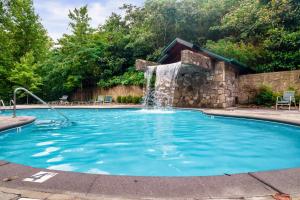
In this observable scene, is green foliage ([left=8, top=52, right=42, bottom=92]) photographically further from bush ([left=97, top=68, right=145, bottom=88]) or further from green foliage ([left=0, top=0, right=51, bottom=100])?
bush ([left=97, top=68, right=145, bottom=88])

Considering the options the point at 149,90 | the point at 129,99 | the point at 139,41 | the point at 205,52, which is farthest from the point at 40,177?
the point at 139,41

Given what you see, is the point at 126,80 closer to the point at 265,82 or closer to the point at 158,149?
the point at 265,82

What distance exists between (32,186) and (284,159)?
3.98 meters

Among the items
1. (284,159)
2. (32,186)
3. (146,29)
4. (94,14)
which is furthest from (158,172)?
(94,14)

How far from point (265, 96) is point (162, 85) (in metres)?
5.86

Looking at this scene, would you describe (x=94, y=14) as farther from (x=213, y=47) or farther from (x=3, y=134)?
(x=3, y=134)

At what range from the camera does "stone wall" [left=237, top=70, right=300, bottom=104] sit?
40.3 feet

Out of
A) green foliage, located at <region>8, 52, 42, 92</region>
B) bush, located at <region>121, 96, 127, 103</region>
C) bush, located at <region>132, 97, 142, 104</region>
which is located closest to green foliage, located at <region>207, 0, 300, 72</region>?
bush, located at <region>132, 97, 142, 104</region>

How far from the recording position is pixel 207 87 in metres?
13.8

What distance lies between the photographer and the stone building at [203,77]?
1260cm

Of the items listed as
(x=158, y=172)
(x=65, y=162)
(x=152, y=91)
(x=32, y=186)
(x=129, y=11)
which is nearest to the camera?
(x=32, y=186)

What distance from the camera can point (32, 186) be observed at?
2070mm

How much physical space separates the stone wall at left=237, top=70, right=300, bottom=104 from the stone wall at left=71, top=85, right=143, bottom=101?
275 inches

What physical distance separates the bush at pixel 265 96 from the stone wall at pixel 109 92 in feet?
25.9
